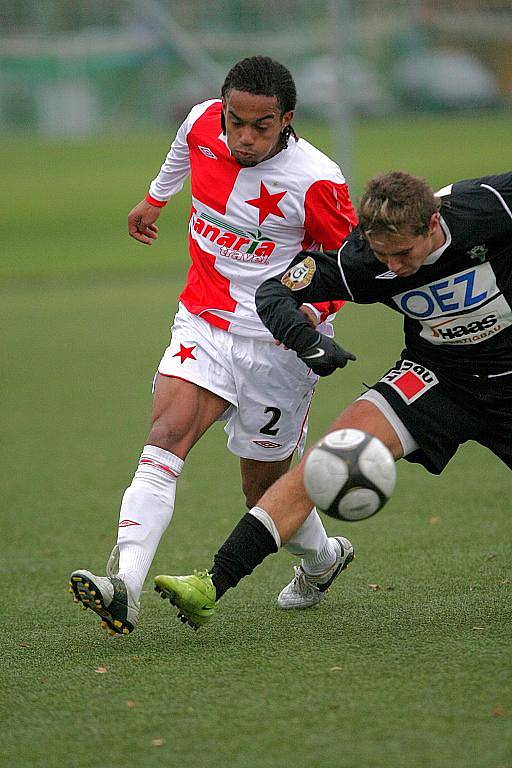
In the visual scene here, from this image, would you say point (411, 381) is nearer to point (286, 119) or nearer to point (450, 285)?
point (450, 285)

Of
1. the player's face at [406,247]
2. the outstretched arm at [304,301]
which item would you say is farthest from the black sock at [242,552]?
the player's face at [406,247]

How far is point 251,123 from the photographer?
15.4 feet

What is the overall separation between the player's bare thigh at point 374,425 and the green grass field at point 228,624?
2.23 feet

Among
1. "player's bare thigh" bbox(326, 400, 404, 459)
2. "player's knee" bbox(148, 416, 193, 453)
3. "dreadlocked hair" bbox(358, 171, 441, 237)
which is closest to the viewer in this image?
"dreadlocked hair" bbox(358, 171, 441, 237)

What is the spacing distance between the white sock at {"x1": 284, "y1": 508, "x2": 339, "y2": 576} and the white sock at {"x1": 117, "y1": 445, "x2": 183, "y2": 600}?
0.63m

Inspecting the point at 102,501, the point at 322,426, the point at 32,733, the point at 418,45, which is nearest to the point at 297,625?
the point at 32,733

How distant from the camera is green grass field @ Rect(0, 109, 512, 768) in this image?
11.1 feet

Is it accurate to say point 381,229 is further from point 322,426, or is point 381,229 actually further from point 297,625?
point 322,426

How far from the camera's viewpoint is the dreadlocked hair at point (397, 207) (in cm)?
400

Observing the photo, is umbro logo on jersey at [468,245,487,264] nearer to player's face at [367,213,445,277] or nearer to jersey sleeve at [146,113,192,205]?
player's face at [367,213,445,277]

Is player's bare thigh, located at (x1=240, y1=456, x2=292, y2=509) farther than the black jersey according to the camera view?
Yes

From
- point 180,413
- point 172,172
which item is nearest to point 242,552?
point 180,413

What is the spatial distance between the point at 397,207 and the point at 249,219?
104 centimetres

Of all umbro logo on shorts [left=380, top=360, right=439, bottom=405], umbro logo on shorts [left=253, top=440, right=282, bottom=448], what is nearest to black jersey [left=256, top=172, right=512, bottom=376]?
umbro logo on shorts [left=380, top=360, right=439, bottom=405]
